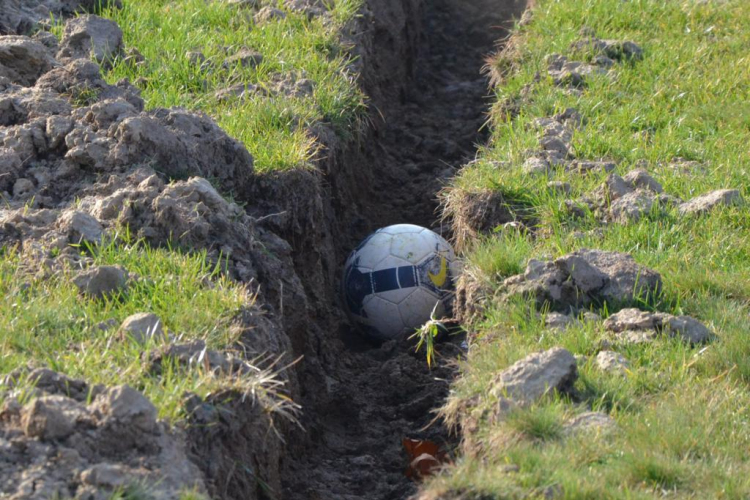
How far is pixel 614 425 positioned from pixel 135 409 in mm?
1678

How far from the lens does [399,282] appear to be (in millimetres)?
5105

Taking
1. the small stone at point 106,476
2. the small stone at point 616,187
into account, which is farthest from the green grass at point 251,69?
the small stone at point 106,476

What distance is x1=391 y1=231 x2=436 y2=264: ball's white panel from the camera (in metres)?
5.14

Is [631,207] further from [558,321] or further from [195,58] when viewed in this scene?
[195,58]

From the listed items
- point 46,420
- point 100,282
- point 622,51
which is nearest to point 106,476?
point 46,420

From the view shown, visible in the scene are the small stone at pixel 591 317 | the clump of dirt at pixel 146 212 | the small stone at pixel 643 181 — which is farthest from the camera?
the small stone at pixel 643 181

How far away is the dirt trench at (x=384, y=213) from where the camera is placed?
4250 mm

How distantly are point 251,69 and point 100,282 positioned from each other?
101 inches

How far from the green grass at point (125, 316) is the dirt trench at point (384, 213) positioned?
2.37ft

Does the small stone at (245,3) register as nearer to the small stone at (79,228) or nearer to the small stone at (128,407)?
the small stone at (79,228)

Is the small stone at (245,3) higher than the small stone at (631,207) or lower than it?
higher

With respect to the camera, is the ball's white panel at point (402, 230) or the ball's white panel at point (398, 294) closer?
the ball's white panel at point (398, 294)

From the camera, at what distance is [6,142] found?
183 inches

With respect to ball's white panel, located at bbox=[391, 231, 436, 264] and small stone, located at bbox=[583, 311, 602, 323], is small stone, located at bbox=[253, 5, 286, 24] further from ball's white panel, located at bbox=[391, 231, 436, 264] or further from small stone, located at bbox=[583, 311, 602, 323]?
small stone, located at bbox=[583, 311, 602, 323]
